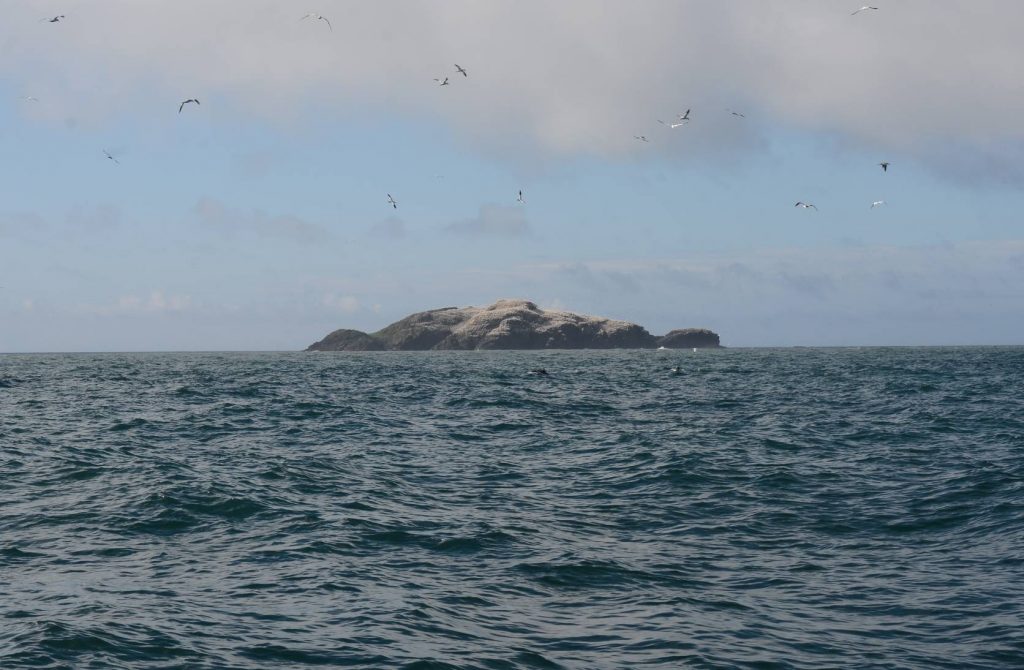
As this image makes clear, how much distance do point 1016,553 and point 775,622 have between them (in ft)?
24.6

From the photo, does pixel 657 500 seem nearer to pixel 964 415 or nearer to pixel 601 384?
pixel 964 415

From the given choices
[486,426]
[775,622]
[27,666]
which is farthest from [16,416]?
[775,622]

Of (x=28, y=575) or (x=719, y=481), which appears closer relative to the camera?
(x=28, y=575)

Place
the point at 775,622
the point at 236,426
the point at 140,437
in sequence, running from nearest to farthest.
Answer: the point at 775,622, the point at 140,437, the point at 236,426

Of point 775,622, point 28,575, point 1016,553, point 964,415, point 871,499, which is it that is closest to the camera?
point 775,622

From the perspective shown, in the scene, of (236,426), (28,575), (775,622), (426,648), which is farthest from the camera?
(236,426)

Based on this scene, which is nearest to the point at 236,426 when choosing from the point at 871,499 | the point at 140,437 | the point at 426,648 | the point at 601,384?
the point at 140,437

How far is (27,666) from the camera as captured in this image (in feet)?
42.8

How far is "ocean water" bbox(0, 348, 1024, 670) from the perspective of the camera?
559 inches

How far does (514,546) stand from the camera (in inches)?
800

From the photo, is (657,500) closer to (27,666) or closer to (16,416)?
(27,666)

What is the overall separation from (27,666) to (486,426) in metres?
32.4

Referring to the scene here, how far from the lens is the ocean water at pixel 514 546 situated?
559 inches

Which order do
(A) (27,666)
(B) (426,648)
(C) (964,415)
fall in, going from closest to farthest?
(A) (27,666) < (B) (426,648) < (C) (964,415)
